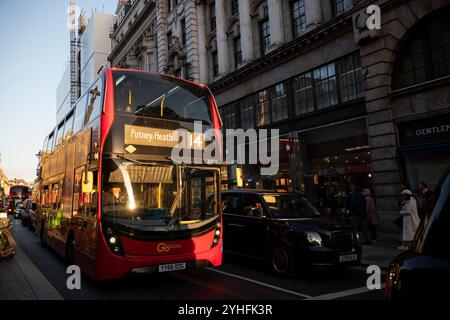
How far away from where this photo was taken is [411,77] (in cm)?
1392

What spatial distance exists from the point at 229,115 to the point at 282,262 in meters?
17.4

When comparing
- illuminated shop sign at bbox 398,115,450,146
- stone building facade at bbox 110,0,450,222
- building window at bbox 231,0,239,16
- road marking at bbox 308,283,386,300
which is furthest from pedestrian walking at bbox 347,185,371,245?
building window at bbox 231,0,239,16

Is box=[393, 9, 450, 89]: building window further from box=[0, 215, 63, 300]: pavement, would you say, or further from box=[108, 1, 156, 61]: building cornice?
box=[108, 1, 156, 61]: building cornice

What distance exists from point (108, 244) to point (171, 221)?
4.06 feet

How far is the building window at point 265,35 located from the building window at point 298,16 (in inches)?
82.2

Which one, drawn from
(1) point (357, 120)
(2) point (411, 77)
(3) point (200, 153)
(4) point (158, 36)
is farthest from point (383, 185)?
(4) point (158, 36)

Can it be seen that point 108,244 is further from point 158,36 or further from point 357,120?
point 158,36

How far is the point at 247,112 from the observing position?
2261 cm

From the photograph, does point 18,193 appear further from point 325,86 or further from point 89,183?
point 89,183

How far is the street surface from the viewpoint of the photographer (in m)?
6.32

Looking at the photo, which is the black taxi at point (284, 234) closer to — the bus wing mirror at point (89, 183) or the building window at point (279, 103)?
the bus wing mirror at point (89, 183)

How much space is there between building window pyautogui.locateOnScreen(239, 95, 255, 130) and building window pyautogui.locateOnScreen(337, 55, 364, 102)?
6.85 m

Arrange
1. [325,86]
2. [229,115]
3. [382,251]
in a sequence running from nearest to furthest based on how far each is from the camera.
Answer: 1. [382,251]
2. [325,86]
3. [229,115]

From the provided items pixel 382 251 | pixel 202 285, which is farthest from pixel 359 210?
pixel 202 285
